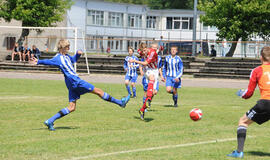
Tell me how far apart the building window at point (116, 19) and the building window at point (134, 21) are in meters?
1.81

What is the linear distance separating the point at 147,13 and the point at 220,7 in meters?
35.7

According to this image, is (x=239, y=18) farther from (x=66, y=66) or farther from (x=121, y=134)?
(x=121, y=134)

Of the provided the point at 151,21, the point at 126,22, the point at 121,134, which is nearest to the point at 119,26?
the point at 126,22

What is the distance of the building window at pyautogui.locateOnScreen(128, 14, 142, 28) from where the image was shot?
239 feet

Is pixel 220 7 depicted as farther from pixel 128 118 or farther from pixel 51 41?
pixel 128 118

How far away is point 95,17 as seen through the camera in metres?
68.6

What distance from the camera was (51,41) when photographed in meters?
47.5

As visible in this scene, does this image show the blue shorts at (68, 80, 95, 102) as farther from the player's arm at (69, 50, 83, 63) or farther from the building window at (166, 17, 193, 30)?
the building window at (166, 17, 193, 30)

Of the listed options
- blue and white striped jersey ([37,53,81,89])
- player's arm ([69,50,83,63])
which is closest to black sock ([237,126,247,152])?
blue and white striped jersey ([37,53,81,89])

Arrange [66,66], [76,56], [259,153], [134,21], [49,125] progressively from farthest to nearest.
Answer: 1. [134,21]
2. [76,56]
3. [66,66]
4. [49,125]
5. [259,153]

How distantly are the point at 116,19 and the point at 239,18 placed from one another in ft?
107

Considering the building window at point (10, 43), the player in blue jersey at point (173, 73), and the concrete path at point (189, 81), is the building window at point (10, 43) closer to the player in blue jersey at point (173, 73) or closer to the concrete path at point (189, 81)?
the concrete path at point (189, 81)

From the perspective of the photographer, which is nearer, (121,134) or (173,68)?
(121,134)

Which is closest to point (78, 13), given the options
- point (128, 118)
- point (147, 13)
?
point (147, 13)
